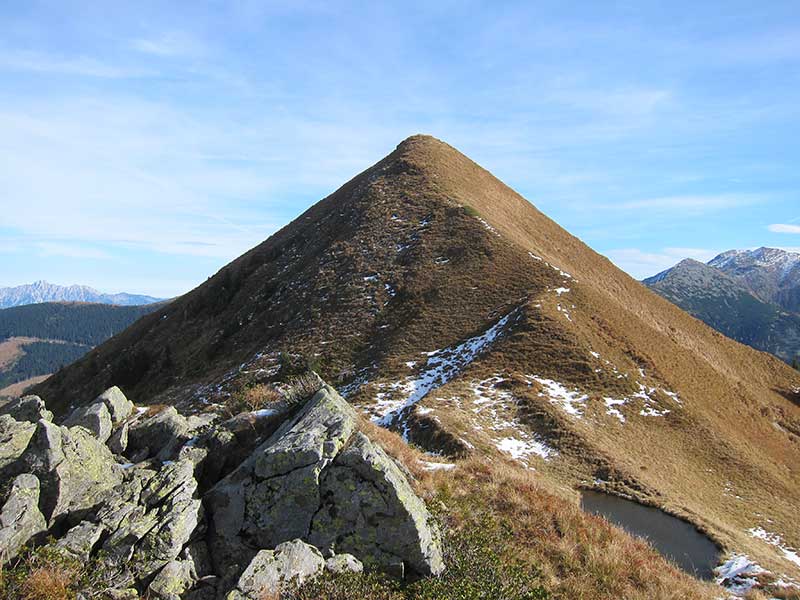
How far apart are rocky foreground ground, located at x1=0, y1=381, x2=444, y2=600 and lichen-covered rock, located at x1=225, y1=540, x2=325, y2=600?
0.02 meters

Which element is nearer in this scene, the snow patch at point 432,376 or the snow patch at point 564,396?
the snow patch at point 564,396

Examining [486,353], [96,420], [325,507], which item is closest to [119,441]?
[96,420]

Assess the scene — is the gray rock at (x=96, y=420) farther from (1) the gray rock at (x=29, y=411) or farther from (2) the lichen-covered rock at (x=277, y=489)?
(2) the lichen-covered rock at (x=277, y=489)

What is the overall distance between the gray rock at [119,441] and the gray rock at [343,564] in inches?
265

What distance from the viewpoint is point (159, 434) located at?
11938 mm

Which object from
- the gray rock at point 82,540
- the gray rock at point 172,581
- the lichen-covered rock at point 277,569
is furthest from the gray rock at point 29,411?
the lichen-covered rock at point 277,569

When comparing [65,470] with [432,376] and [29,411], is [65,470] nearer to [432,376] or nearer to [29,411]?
[29,411]

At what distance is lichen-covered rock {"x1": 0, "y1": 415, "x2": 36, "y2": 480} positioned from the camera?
8781 millimetres

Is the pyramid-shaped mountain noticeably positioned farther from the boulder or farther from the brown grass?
the brown grass

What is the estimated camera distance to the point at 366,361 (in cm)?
3981

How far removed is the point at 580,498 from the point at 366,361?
71.4 ft

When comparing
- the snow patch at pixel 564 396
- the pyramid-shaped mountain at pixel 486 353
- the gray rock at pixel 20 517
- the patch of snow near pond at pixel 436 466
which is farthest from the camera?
the snow patch at pixel 564 396

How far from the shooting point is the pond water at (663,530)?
17844 mm

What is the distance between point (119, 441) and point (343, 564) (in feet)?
23.4
